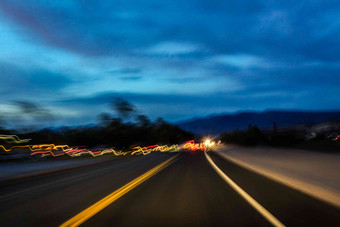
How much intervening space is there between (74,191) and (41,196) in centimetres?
129

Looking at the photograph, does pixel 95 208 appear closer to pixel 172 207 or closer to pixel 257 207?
pixel 172 207

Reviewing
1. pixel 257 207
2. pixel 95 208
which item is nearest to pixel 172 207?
pixel 95 208

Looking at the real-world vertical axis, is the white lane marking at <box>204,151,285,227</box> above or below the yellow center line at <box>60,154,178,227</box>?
below

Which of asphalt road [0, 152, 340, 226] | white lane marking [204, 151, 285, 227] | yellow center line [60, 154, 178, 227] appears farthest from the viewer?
yellow center line [60, 154, 178, 227]

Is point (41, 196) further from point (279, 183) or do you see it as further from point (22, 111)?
point (22, 111)

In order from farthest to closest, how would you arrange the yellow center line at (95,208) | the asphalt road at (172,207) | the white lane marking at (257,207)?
the yellow center line at (95,208), the asphalt road at (172,207), the white lane marking at (257,207)

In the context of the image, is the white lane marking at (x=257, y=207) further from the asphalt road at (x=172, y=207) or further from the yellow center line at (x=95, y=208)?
the yellow center line at (x=95, y=208)

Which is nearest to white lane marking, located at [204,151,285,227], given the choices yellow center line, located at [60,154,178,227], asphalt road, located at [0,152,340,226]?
asphalt road, located at [0,152,340,226]

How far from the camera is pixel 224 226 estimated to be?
7141 mm

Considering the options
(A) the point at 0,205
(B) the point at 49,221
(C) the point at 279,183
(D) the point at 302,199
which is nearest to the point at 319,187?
(D) the point at 302,199

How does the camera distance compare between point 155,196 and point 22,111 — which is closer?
point 155,196

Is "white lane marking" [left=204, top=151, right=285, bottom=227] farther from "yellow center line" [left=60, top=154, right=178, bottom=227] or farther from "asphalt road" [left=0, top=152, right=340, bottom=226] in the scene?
"yellow center line" [left=60, top=154, right=178, bottom=227]

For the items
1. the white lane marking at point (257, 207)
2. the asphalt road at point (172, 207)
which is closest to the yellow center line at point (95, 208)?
the asphalt road at point (172, 207)

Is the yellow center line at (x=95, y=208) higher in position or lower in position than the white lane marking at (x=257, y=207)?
higher
